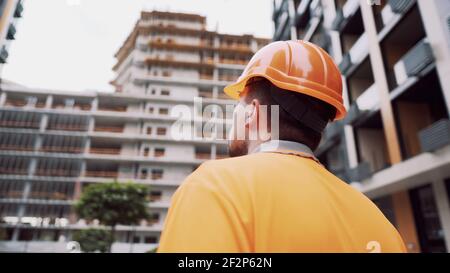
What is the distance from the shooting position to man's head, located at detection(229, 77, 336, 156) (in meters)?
1.00

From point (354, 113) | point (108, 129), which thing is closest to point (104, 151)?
point (108, 129)

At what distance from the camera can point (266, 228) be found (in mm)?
703

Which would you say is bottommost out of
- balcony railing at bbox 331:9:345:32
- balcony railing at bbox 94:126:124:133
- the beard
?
the beard

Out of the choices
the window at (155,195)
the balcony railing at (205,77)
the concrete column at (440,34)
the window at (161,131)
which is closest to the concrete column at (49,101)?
the window at (161,131)

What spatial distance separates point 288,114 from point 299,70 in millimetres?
146

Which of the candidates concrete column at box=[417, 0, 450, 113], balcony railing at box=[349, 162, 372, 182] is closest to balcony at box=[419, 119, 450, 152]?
concrete column at box=[417, 0, 450, 113]

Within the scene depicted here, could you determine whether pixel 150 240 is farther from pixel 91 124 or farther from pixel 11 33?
pixel 11 33

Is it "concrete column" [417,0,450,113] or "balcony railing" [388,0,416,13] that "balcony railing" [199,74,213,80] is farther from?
"concrete column" [417,0,450,113]

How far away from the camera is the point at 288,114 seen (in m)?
1.01

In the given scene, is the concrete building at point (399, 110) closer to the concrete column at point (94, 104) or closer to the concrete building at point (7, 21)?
the concrete building at point (7, 21)

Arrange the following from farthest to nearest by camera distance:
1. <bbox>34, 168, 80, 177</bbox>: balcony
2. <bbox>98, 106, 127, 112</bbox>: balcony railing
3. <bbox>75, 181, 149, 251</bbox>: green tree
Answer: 1. <bbox>98, 106, 127, 112</bbox>: balcony railing
2. <bbox>34, 168, 80, 177</bbox>: balcony
3. <bbox>75, 181, 149, 251</bbox>: green tree

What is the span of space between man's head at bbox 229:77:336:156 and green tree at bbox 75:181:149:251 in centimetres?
2629

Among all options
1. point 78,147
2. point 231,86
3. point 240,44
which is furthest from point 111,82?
point 231,86
